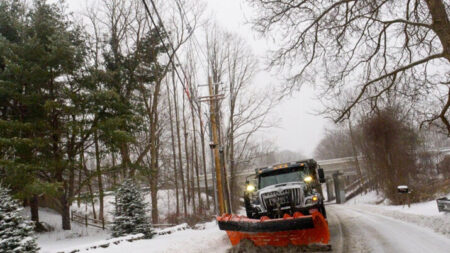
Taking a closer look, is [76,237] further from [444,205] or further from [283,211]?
[444,205]

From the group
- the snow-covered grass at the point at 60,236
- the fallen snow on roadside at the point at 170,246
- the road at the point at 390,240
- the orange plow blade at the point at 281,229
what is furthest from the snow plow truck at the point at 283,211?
the snow-covered grass at the point at 60,236

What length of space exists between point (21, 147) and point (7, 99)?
3425 mm

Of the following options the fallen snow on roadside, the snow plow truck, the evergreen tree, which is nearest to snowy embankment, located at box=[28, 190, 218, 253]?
the fallen snow on roadside

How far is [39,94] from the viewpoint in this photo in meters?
16.4

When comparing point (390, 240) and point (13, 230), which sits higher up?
point (13, 230)

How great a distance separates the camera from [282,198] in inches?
371

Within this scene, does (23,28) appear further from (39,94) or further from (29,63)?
(39,94)

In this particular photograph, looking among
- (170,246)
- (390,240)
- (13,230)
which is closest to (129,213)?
(170,246)

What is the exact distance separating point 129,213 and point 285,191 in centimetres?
756

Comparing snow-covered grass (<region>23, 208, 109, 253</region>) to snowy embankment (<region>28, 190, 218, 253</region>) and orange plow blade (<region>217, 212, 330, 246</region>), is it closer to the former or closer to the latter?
snowy embankment (<region>28, 190, 218, 253</region>)

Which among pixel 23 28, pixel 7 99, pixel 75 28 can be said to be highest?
pixel 75 28

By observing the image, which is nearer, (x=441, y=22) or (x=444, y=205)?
(x=441, y=22)

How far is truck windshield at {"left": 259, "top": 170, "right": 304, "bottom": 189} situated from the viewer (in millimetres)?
10516

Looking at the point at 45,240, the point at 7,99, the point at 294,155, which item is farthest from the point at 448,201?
the point at 294,155
